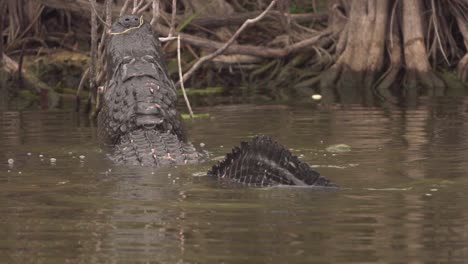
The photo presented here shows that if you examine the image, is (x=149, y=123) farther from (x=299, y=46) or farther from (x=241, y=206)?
(x=299, y=46)

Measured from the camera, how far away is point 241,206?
7.12 meters

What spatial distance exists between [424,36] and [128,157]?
358 inches

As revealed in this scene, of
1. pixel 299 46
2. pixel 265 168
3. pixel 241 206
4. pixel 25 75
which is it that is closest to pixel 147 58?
pixel 265 168

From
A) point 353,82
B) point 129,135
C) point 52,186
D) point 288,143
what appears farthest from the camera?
point 353,82

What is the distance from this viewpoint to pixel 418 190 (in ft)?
25.1

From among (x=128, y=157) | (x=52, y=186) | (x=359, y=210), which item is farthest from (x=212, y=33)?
(x=359, y=210)

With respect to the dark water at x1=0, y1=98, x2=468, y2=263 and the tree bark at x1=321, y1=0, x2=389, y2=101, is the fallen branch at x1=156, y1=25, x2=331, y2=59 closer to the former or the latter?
the tree bark at x1=321, y1=0, x2=389, y2=101

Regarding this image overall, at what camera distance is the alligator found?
796 cm

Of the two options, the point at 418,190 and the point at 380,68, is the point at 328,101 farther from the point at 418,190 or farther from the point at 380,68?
the point at 418,190

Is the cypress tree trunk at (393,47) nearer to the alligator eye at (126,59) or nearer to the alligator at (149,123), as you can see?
the alligator at (149,123)

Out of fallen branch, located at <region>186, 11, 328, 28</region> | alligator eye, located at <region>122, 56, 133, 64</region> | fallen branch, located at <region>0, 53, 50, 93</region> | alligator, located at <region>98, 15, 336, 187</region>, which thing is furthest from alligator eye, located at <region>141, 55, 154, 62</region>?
fallen branch, located at <region>186, 11, 328, 28</region>

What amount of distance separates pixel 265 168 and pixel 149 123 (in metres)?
2.27

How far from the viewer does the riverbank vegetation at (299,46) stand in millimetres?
16984

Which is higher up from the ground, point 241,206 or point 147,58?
point 147,58
